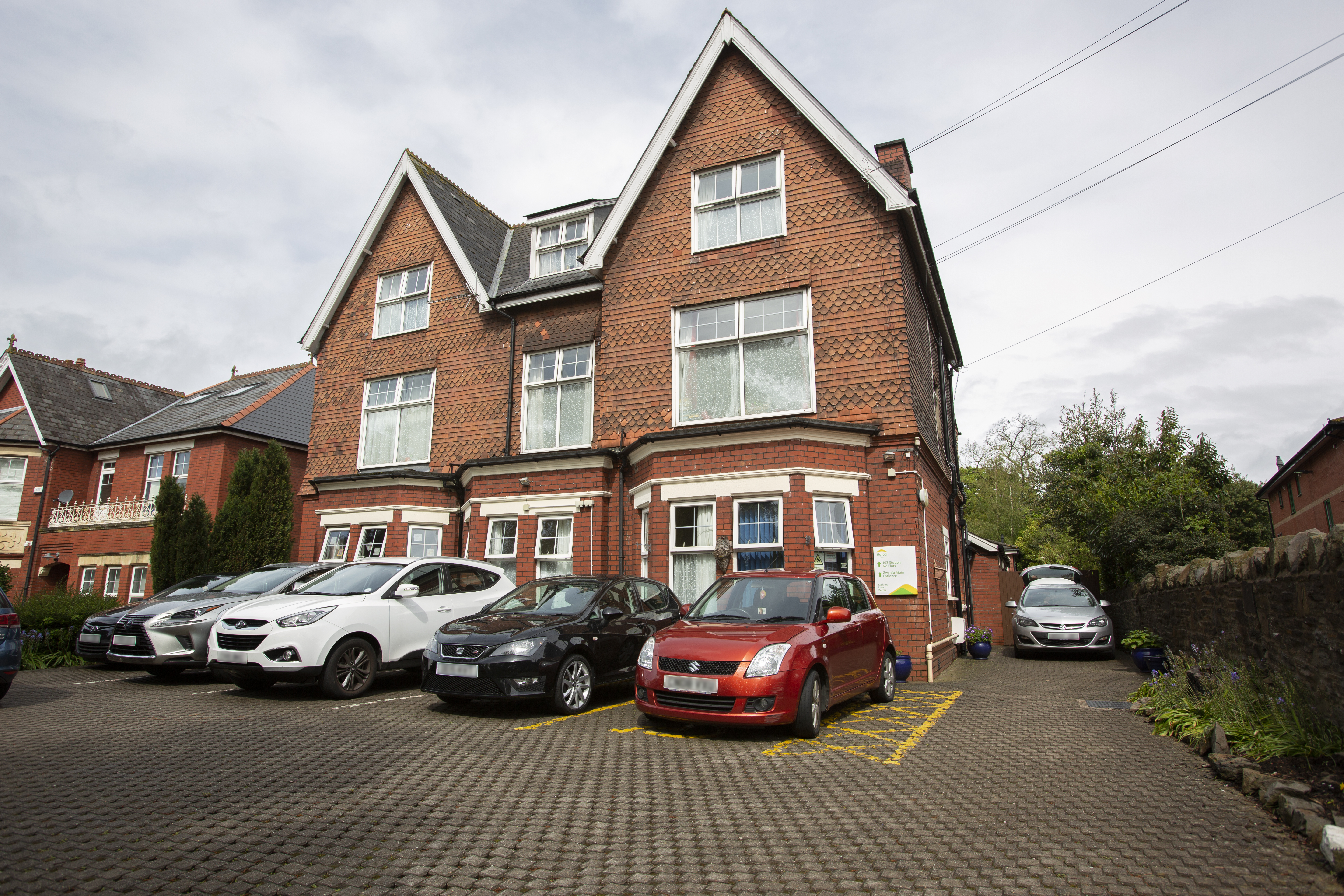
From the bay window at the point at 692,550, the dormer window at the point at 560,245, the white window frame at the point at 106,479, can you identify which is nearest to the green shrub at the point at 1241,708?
the bay window at the point at 692,550

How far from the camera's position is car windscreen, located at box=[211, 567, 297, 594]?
12398 millimetres

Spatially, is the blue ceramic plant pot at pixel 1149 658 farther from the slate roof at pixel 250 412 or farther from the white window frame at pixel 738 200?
the slate roof at pixel 250 412

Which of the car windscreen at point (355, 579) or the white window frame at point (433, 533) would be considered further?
the white window frame at point (433, 533)

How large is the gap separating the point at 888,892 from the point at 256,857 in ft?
10.9

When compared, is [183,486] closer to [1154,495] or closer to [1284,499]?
[1154,495]

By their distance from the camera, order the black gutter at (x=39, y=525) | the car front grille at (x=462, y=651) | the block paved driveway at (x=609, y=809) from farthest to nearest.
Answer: the black gutter at (x=39, y=525), the car front grille at (x=462, y=651), the block paved driveway at (x=609, y=809)

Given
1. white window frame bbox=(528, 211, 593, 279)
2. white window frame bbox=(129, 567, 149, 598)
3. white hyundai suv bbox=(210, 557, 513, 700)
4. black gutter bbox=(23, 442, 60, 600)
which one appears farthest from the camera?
black gutter bbox=(23, 442, 60, 600)

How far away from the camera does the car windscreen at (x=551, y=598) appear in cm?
925

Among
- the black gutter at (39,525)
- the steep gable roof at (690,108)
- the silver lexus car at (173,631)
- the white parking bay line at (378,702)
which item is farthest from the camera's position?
the black gutter at (39,525)

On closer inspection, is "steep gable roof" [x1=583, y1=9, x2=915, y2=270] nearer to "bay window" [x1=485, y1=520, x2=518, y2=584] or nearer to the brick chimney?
the brick chimney

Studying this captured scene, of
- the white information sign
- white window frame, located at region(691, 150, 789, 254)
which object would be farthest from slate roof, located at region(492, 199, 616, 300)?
the white information sign

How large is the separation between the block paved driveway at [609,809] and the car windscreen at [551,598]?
140cm

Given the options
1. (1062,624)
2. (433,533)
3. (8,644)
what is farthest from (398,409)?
(1062,624)

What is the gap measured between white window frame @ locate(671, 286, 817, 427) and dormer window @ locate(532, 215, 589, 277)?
4.42 meters
